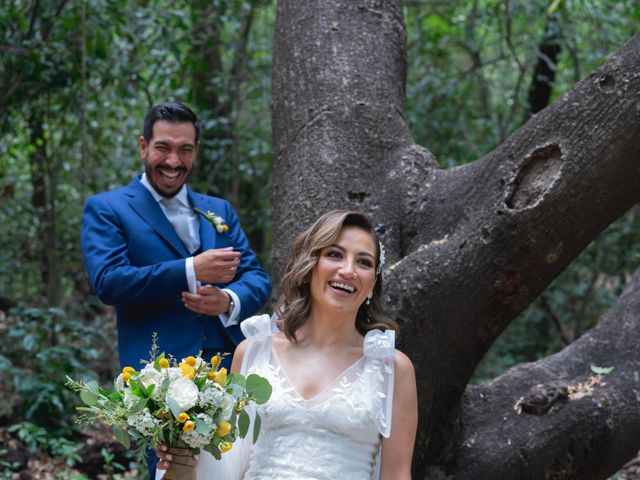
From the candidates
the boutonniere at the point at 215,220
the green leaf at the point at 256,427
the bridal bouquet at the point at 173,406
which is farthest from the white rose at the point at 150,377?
the boutonniere at the point at 215,220

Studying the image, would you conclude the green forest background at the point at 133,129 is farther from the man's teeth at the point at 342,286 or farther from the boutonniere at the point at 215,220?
the man's teeth at the point at 342,286

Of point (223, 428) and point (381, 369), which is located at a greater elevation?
point (381, 369)

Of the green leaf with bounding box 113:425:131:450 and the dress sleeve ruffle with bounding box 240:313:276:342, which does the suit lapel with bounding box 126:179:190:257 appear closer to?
the dress sleeve ruffle with bounding box 240:313:276:342

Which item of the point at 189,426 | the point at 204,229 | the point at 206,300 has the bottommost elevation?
the point at 189,426

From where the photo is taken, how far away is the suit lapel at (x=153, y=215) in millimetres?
3621

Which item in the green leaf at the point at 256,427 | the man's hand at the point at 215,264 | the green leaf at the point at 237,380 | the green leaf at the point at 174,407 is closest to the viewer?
the green leaf at the point at 174,407

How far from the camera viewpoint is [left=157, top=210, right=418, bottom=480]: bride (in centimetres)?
305

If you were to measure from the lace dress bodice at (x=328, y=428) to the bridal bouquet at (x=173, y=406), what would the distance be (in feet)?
0.96

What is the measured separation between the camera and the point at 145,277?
11.1 ft

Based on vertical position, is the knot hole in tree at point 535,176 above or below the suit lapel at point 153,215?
above

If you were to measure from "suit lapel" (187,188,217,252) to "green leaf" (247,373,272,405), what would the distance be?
0.94 m

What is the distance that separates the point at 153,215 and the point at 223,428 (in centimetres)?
116

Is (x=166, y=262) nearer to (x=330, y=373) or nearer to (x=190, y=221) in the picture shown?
(x=190, y=221)

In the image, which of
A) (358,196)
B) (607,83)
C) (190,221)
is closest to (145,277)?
(190,221)
